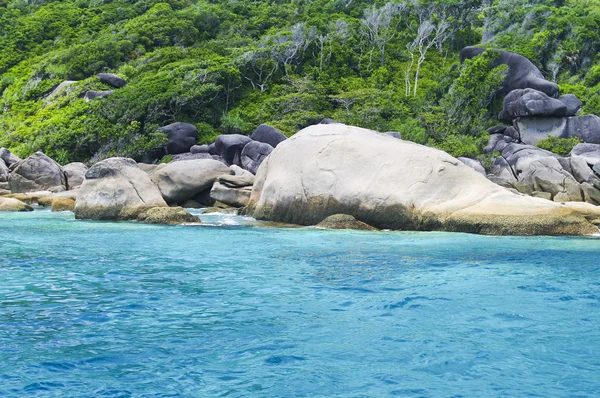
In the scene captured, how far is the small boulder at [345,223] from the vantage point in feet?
47.2

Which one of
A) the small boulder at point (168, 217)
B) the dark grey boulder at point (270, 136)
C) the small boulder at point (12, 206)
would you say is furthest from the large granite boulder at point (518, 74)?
the small boulder at point (12, 206)

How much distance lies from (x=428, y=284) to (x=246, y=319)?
2.76 meters

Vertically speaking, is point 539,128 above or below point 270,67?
below

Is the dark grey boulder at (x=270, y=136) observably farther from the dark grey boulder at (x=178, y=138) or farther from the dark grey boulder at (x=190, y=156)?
the dark grey boulder at (x=178, y=138)

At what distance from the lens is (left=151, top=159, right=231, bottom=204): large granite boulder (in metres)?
21.0

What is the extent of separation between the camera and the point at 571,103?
125ft

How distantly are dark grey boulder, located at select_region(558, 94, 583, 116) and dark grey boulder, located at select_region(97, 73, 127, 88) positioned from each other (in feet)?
109

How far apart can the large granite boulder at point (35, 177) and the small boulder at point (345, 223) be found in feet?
54.0

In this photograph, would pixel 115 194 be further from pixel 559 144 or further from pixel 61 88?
pixel 61 88

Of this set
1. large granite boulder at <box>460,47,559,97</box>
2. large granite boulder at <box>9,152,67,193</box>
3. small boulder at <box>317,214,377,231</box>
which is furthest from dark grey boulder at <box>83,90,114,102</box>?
small boulder at <box>317,214,377,231</box>

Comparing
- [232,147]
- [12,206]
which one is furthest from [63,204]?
[232,147]

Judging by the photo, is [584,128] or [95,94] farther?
[95,94]

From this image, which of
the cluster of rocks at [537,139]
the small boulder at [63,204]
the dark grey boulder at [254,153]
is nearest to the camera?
the small boulder at [63,204]

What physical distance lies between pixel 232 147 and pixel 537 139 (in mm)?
19302
